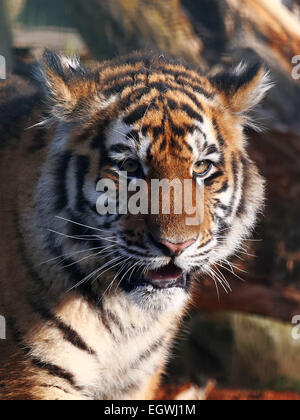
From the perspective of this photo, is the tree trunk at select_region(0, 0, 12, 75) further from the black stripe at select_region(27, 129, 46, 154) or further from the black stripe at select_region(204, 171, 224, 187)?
the black stripe at select_region(204, 171, 224, 187)

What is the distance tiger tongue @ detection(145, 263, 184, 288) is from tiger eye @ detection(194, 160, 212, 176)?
0.34 meters

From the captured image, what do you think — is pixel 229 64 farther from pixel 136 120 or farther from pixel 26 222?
pixel 26 222

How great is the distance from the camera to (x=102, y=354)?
88.9 inches

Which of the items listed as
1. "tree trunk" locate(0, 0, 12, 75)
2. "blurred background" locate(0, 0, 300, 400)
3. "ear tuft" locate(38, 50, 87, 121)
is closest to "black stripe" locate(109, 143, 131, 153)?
"ear tuft" locate(38, 50, 87, 121)

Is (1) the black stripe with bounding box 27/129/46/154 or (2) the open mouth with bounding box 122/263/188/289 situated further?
(1) the black stripe with bounding box 27/129/46/154

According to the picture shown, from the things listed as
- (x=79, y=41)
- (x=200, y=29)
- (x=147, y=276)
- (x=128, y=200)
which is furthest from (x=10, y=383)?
(x=200, y=29)

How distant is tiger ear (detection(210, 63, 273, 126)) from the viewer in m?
2.32

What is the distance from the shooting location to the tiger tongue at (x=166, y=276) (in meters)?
2.07

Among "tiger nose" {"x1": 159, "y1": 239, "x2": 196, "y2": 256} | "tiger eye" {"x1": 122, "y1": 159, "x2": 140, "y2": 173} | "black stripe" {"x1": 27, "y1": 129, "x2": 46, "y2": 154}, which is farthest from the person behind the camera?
"black stripe" {"x1": 27, "y1": 129, "x2": 46, "y2": 154}

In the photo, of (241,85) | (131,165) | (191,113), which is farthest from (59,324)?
(241,85)

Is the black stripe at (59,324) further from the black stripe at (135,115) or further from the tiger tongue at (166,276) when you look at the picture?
the black stripe at (135,115)

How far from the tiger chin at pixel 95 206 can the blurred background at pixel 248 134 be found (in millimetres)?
626

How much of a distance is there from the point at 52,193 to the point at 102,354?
65 centimetres

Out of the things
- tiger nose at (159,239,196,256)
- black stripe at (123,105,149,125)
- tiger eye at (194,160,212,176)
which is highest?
black stripe at (123,105,149,125)
